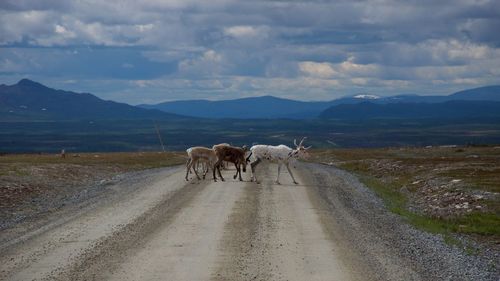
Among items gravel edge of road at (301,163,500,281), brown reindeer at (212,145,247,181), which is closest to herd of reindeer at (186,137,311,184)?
brown reindeer at (212,145,247,181)

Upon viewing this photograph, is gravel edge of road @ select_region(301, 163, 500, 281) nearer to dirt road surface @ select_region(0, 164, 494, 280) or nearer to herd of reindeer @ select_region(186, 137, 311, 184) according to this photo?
dirt road surface @ select_region(0, 164, 494, 280)

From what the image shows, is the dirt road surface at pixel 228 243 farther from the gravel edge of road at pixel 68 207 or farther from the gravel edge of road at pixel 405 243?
the gravel edge of road at pixel 68 207

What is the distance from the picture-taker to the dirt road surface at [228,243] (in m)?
16.3

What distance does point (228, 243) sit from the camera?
A: 19500 millimetres

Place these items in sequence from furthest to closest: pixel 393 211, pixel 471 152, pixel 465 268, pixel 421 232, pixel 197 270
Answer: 1. pixel 471 152
2. pixel 393 211
3. pixel 421 232
4. pixel 465 268
5. pixel 197 270

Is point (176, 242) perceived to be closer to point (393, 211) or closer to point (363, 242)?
point (363, 242)

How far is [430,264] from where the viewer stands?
58.1 feet

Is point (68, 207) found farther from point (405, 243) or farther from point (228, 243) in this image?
point (405, 243)

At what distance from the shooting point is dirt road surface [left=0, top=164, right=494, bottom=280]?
16297mm

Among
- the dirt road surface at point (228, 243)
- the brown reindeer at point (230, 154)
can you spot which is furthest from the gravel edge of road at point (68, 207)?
the brown reindeer at point (230, 154)

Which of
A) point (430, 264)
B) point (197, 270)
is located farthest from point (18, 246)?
point (430, 264)

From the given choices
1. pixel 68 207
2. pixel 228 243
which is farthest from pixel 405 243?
pixel 68 207

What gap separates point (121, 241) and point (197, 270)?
4.31 meters

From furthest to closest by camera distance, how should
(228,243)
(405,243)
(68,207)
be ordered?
(68,207) → (405,243) → (228,243)
